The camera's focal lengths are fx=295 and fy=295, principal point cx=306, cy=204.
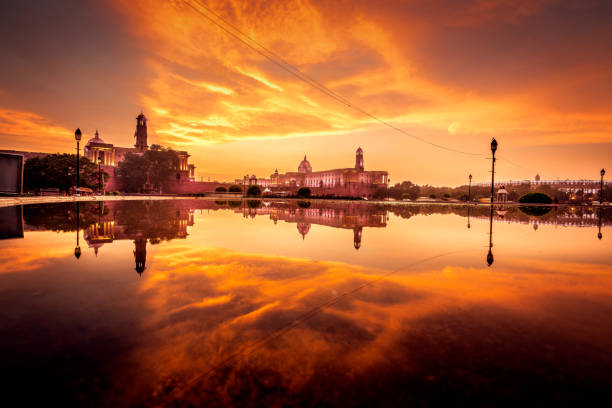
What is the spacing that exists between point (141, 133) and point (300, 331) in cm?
11240

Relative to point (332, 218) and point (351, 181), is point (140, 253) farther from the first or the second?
point (351, 181)

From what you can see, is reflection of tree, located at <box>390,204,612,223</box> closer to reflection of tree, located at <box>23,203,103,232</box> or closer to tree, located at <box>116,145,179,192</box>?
reflection of tree, located at <box>23,203,103,232</box>

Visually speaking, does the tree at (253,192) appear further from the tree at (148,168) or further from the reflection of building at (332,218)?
the reflection of building at (332,218)

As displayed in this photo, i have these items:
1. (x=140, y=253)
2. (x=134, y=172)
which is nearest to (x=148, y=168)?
(x=134, y=172)

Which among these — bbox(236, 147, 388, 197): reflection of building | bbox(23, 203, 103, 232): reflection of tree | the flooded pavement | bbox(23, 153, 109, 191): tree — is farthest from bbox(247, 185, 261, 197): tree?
the flooded pavement

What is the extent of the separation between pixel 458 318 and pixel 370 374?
1.43 m

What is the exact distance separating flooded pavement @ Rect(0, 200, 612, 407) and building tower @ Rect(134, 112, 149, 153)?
105216mm

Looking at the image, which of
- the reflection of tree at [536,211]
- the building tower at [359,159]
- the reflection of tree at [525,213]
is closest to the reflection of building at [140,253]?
the reflection of tree at [525,213]

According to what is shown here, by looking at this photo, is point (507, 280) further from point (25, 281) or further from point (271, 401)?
point (25, 281)

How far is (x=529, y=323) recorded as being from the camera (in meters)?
2.82

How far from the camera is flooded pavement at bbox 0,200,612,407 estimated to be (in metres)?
1.82

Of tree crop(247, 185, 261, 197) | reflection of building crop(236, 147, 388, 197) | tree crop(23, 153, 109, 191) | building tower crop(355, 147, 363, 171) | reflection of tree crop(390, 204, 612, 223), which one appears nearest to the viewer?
reflection of tree crop(390, 204, 612, 223)

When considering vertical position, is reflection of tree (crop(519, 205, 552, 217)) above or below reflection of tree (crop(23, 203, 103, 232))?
above

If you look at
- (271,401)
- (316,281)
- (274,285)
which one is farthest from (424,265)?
(271,401)
